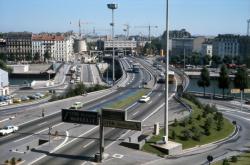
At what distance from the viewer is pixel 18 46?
197125 millimetres

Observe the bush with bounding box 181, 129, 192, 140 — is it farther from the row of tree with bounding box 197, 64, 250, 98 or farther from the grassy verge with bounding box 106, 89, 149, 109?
the row of tree with bounding box 197, 64, 250, 98

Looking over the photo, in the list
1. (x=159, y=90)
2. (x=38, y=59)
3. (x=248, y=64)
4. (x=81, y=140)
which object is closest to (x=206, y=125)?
(x=81, y=140)

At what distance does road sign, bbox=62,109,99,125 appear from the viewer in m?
32.5

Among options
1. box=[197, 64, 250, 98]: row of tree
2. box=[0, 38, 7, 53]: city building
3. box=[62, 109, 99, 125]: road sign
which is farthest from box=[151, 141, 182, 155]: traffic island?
box=[0, 38, 7, 53]: city building

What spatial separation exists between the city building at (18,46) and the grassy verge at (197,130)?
156819mm

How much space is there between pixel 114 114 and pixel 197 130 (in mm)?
14244

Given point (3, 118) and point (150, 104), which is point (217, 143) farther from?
point (3, 118)

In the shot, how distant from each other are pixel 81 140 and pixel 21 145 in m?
5.75

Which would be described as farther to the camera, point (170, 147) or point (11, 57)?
point (11, 57)

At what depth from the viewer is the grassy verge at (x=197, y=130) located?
131ft

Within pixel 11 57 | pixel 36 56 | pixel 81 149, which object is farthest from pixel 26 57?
A: pixel 81 149

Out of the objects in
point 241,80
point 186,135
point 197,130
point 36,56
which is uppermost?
point 36,56

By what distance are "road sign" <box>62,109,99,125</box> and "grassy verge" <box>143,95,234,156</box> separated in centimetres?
657

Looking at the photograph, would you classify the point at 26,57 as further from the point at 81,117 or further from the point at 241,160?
the point at 241,160
